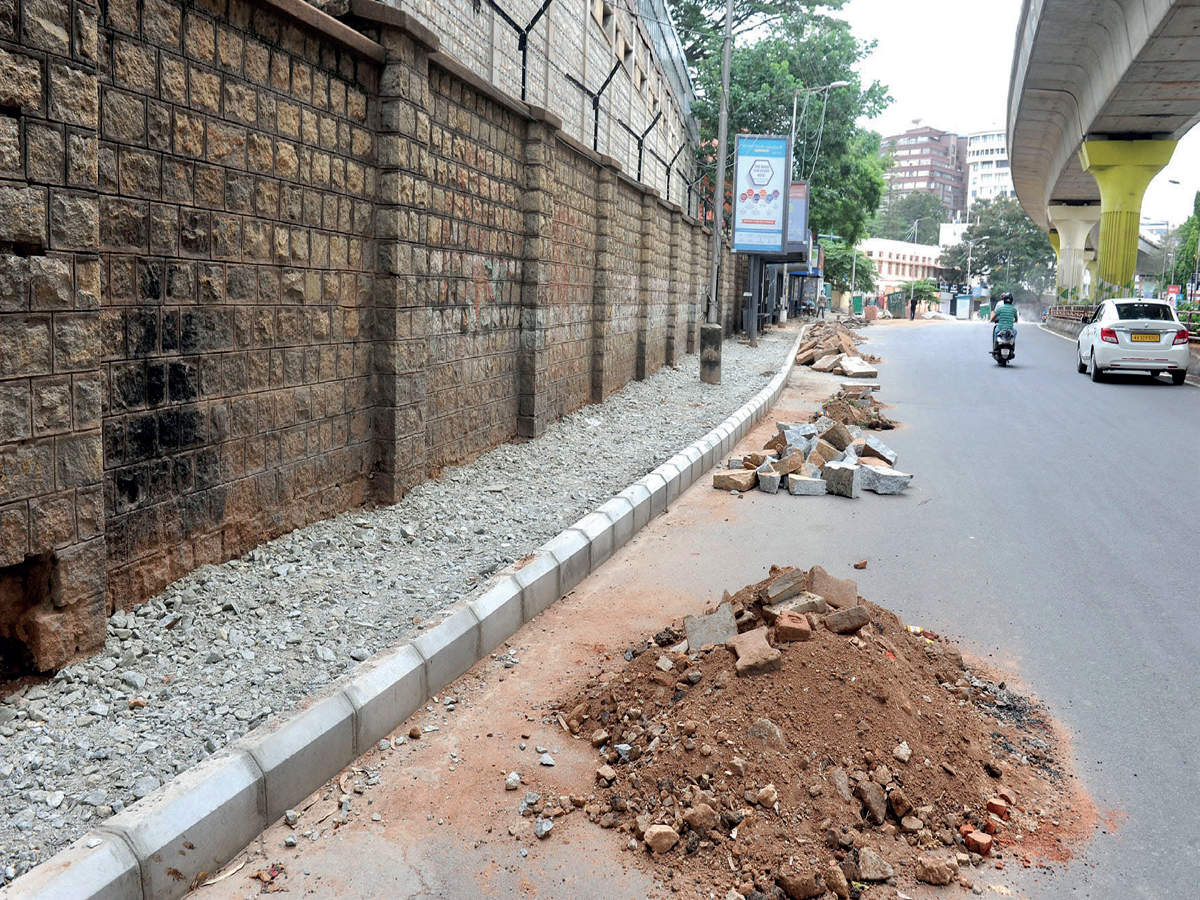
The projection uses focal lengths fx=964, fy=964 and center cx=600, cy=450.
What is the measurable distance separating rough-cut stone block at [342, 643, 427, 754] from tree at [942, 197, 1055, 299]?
10362 centimetres

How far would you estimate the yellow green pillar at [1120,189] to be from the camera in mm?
32531

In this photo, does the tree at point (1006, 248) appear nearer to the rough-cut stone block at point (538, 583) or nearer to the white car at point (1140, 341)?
the white car at point (1140, 341)

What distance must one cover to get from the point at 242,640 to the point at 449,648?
876 mm

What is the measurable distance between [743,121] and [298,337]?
3538cm

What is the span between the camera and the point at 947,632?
5078mm

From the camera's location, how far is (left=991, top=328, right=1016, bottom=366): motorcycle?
2281cm

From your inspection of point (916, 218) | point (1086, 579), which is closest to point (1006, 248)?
point (916, 218)

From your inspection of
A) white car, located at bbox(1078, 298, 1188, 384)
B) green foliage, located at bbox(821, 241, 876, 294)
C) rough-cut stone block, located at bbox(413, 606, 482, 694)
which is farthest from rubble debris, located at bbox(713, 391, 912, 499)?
green foliage, located at bbox(821, 241, 876, 294)

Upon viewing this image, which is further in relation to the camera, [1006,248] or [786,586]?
[1006,248]

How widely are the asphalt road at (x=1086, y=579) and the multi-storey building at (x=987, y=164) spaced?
594 ft

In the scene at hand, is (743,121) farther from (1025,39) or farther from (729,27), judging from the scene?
(729,27)

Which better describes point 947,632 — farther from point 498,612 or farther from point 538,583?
point 498,612

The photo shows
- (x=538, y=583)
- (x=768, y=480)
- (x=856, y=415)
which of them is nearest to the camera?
(x=538, y=583)

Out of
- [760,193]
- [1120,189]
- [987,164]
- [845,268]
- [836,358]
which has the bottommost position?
[836,358]
